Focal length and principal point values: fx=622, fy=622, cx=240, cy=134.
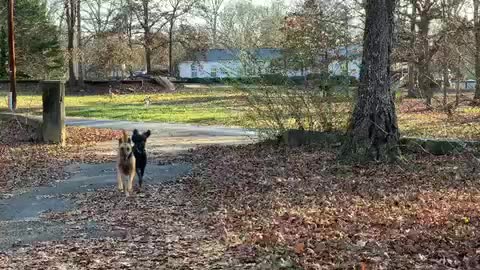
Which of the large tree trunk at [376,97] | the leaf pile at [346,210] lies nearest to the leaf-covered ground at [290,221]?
the leaf pile at [346,210]

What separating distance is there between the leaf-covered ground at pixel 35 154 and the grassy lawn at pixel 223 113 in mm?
4569

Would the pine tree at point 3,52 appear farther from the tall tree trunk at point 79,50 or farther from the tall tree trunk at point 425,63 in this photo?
the tall tree trunk at point 425,63

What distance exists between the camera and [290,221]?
7574mm

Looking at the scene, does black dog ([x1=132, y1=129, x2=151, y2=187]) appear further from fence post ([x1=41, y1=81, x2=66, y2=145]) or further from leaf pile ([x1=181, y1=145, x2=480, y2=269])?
fence post ([x1=41, y1=81, x2=66, y2=145])

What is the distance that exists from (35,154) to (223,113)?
1548cm

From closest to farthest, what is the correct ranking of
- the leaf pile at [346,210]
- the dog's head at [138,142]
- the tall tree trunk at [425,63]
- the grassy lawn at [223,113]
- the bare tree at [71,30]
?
the leaf pile at [346,210] → the dog's head at [138,142] → the grassy lawn at [223,113] → the tall tree trunk at [425,63] → the bare tree at [71,30]

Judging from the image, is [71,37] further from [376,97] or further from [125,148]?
[125,148]

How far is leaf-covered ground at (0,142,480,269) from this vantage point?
19.2 feet

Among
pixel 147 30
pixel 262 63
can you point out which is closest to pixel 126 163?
pixel 262 63

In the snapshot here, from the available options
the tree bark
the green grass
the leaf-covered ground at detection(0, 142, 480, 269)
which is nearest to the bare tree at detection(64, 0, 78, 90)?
the green grass

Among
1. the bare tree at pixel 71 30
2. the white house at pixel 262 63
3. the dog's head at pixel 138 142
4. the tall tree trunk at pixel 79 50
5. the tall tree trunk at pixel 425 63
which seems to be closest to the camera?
the dog's head at pixel 138 142

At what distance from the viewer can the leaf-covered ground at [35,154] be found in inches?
518

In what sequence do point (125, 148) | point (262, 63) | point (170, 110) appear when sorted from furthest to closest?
point (170, 110) → point (262, 63) → point (125, 148)

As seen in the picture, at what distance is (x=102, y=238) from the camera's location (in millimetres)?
7504
